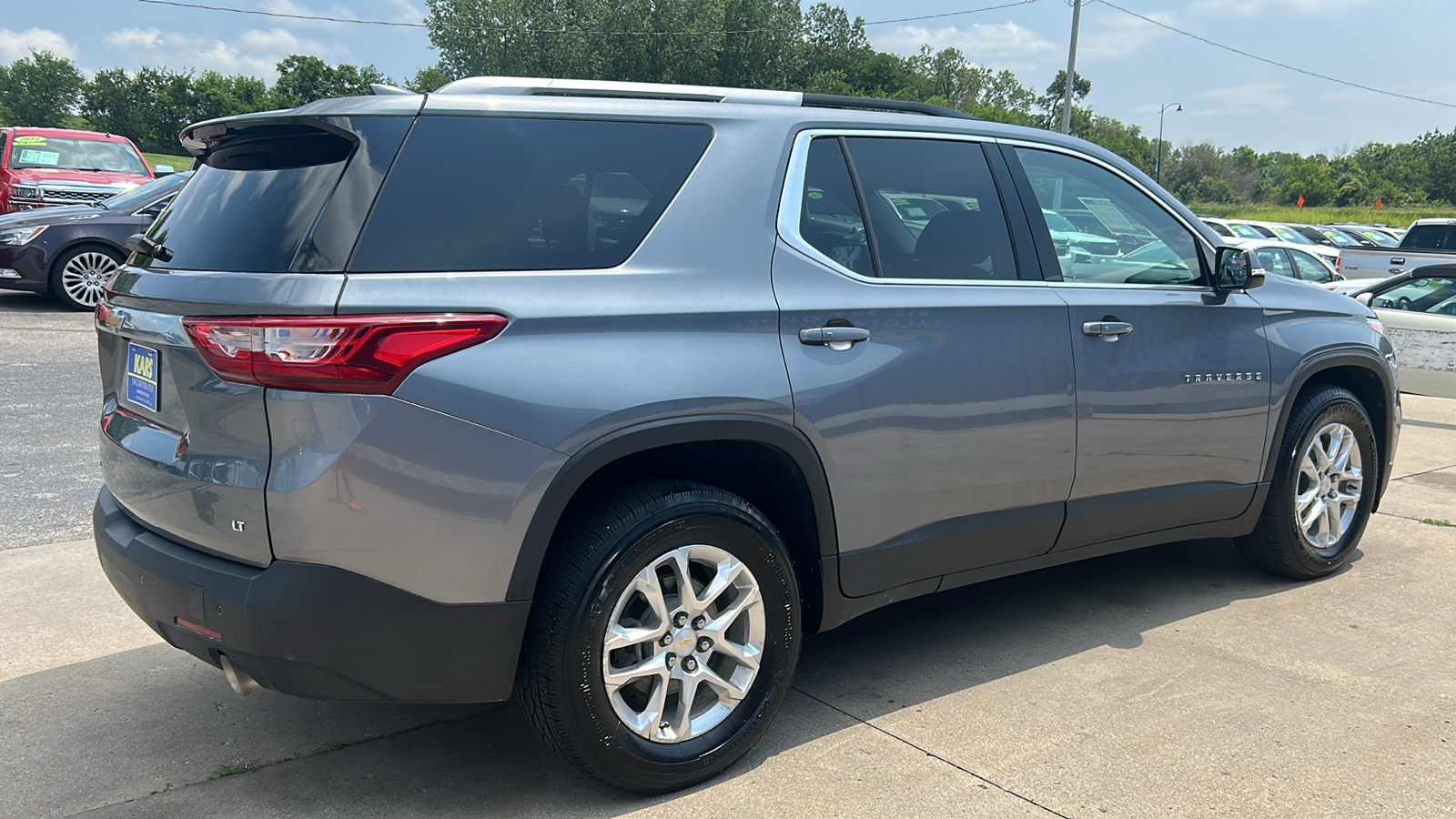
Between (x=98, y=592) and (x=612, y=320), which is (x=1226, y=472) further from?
(x=98, y=592)

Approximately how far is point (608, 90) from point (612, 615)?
1.42 metres

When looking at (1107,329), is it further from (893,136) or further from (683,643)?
(683,643)

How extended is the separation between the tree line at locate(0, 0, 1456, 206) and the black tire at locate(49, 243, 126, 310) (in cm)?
6324

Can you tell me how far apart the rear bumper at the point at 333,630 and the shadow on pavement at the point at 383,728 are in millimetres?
452

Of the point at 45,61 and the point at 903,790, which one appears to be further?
the point at 45,61

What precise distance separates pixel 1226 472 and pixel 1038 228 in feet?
4.19

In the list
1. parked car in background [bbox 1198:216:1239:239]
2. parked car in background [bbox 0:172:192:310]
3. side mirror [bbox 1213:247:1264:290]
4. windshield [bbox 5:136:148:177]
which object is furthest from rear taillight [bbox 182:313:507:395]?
parked car in background [bbox 1198:216:1239:239]

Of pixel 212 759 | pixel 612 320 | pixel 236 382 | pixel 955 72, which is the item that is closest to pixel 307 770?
pixel 212 759

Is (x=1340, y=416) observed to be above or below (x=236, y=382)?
below

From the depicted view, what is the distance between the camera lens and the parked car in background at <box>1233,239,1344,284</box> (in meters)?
13.7

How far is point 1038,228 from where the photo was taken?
3.74 m

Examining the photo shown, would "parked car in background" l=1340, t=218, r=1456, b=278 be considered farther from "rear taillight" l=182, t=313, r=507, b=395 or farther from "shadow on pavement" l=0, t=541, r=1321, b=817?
"rear taillight" l=182, t=313, r=507, b=395

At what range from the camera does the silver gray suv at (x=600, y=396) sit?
2.44 metres

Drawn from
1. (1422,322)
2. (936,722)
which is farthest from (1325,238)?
(936,722)
